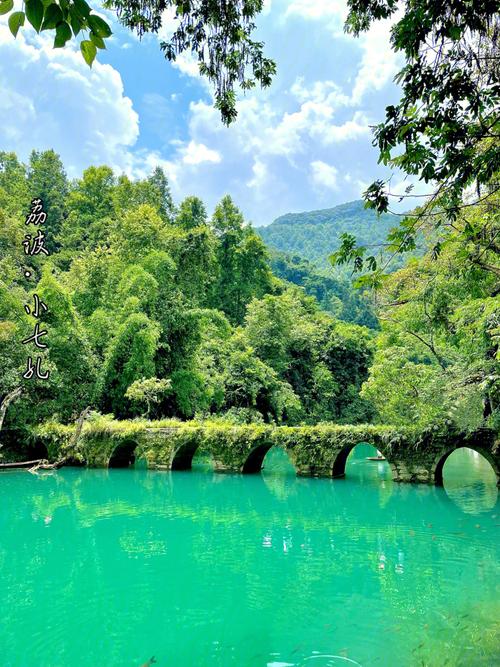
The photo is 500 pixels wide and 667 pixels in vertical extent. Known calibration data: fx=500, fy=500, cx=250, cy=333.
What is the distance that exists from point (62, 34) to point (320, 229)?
9759cm

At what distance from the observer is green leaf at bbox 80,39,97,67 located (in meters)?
1.53

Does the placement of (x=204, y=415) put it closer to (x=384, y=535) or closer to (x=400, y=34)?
(x=384, y=535)

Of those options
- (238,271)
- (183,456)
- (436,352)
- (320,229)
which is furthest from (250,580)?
(320,229)

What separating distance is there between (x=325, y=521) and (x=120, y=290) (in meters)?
15.8

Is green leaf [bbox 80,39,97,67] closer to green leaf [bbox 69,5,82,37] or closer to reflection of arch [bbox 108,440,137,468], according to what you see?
green leaf [bbox 69,5,82,37]

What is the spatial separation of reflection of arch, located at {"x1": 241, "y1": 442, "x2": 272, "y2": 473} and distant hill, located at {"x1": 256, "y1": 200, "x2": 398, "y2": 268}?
2226 inches

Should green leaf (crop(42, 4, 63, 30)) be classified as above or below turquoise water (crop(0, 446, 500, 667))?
above

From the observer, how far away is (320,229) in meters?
96.1

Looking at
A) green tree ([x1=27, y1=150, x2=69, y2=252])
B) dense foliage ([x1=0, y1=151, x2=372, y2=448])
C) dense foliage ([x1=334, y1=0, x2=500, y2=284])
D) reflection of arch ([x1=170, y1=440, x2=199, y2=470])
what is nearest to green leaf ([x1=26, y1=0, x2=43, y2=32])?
dense foliage ([x1=334, y1=0, x2=500, y2=284])

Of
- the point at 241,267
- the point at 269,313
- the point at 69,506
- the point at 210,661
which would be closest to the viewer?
the point at 210,661

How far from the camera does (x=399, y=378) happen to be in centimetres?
1476

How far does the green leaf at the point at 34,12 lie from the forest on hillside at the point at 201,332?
7046 mm

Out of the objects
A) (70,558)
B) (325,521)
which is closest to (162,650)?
(70,558)

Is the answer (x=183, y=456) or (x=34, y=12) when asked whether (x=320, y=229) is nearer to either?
(x=183, y=456)
